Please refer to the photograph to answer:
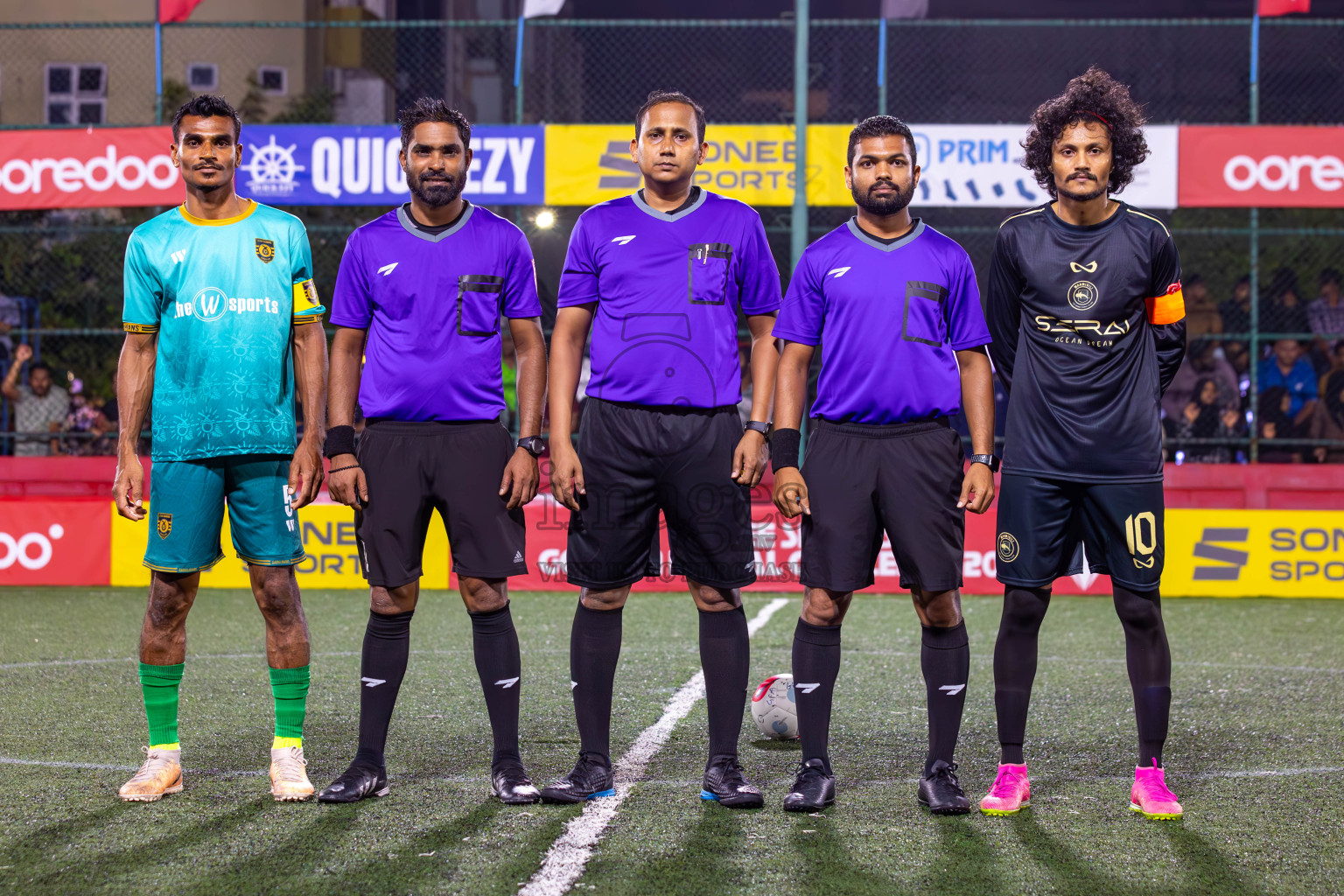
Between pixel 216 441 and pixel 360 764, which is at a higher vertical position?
pixel 216 441

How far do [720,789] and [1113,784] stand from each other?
136 centimetres

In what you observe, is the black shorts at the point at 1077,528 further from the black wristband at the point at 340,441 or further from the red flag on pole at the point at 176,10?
the red flag on pole at the point at 176,10

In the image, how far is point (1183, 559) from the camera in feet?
32.3

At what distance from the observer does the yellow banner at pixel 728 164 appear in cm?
1147

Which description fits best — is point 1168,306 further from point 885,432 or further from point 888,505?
point 888,505

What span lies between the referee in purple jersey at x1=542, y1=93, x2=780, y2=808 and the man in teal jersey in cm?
89

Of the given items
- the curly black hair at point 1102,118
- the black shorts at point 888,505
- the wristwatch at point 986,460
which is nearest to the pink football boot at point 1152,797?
the black shorts at point 888,505

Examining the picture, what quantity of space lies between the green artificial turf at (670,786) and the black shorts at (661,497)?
2.42ft

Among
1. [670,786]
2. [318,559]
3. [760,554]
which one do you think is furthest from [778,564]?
[670,786]

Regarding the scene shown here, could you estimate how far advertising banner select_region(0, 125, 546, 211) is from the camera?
11.8m

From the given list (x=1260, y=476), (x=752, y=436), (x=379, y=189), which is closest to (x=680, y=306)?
(x=752, y=436)

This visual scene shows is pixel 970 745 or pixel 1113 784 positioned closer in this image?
pixel 1113 784

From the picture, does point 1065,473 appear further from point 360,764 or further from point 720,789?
point 360,764

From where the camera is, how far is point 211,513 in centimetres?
418
